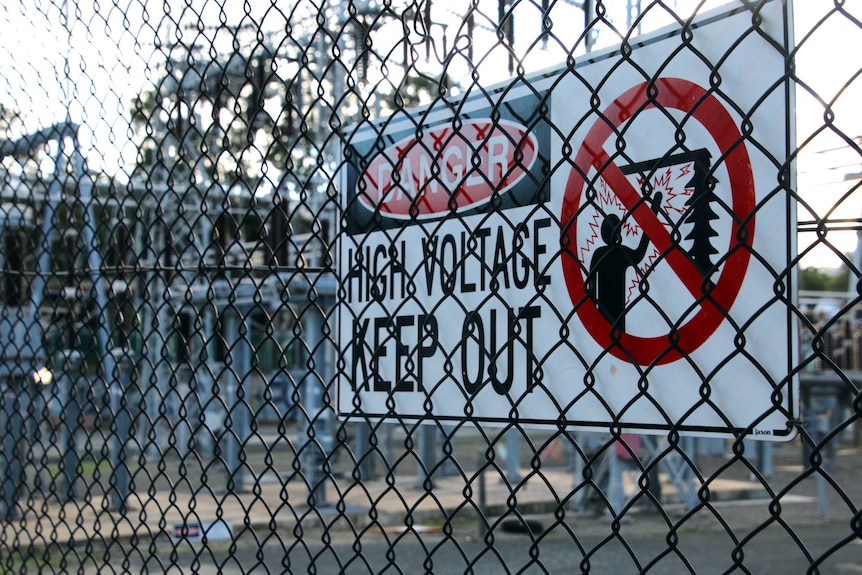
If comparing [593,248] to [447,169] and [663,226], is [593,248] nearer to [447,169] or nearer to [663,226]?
[663,226]

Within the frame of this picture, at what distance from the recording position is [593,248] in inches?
74.7

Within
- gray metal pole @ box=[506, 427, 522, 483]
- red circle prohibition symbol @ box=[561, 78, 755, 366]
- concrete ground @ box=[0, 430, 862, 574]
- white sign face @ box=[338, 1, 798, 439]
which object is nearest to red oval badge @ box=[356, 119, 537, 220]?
white sign face @ box=[338, 1, 798, 439]

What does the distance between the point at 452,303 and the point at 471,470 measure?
11.4m

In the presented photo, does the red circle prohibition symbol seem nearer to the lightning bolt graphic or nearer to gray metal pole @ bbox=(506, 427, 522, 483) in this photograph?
the lightning bolt graphic

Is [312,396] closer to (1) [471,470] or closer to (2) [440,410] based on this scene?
(1) [471,470]

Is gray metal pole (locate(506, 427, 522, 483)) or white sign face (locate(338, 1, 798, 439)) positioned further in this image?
gray metal pole (locate(506, 427, 522, 483))

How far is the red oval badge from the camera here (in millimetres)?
2076

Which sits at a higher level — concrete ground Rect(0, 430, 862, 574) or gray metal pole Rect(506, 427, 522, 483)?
gray metal pole Rect(506, 427, 522, 483)

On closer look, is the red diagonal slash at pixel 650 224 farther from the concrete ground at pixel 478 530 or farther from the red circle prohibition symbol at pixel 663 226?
the concrete ground at pixel 478 530

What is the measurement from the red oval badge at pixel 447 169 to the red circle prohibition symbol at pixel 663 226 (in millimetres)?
177

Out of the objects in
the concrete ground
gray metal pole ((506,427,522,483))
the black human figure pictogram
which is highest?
the black human figure pictogram

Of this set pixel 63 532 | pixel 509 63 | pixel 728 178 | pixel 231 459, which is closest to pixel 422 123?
pixel 509 63

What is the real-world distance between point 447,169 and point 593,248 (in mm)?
478

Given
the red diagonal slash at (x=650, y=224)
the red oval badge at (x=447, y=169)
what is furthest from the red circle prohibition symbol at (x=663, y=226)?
the red oval badge at (x=447, y=169)
